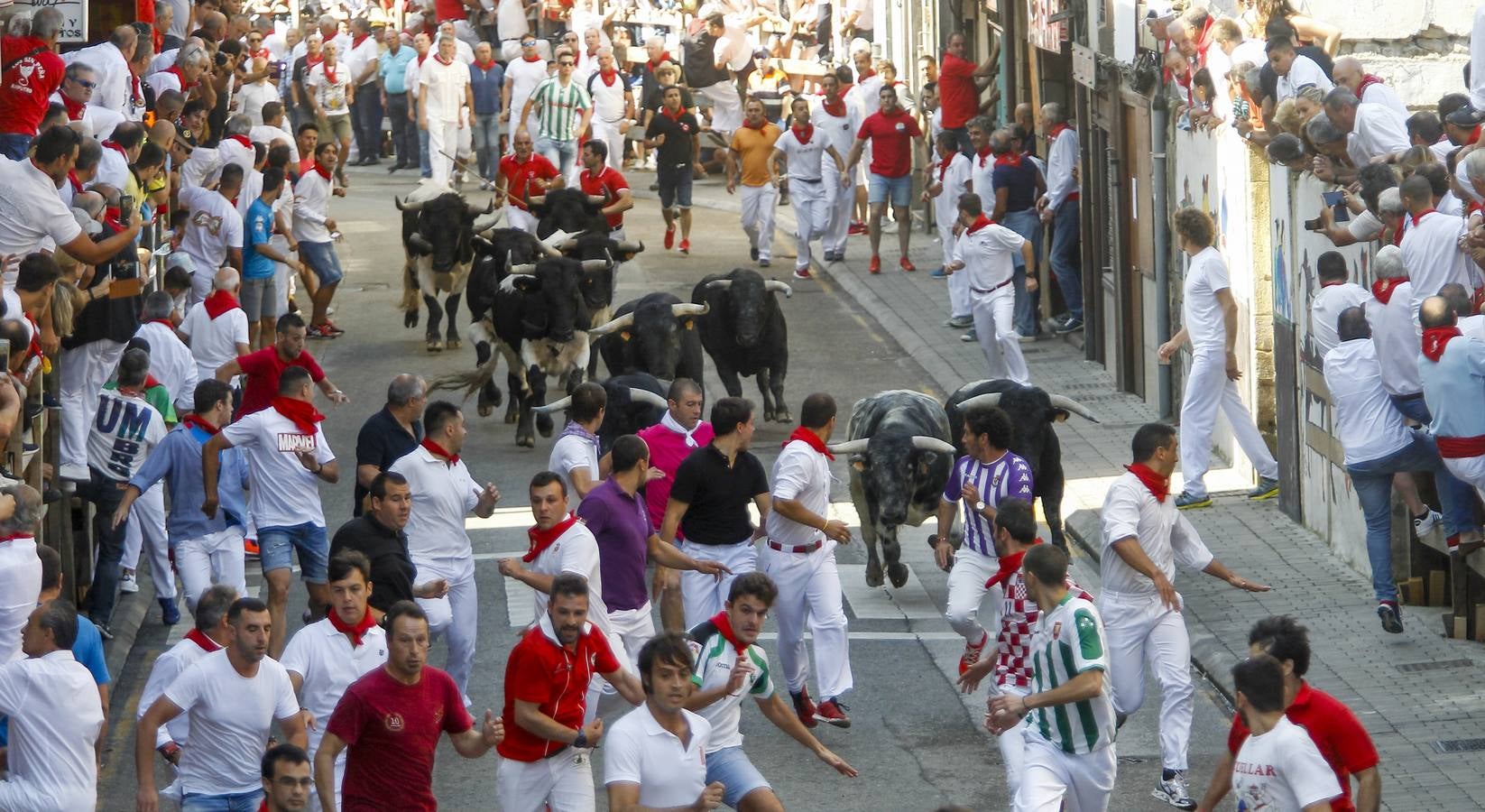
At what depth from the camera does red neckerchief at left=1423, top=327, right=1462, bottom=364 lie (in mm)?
11867

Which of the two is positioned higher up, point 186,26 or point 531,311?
point 186,26

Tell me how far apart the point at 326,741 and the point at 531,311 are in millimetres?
11052

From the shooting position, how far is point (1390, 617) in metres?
13.0

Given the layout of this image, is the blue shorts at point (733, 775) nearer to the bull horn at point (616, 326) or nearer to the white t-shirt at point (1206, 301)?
the white t-shirt at point (1206, 301)

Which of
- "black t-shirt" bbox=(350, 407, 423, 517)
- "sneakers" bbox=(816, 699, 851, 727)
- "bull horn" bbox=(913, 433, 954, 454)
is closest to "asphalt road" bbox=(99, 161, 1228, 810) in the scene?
"sneakers" bbox=(816, 699, 851, 727)

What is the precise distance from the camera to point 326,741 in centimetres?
862

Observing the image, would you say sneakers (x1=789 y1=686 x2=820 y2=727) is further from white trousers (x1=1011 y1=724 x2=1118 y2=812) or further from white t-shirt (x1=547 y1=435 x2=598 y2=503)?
white trousers (x1=1011 y1=724 x2=1118 y2=812)

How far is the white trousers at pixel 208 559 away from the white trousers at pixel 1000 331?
8504 mm

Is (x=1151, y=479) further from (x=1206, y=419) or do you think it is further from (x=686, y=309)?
(x=686, y=309)

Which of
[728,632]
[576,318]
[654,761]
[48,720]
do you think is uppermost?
[576,318]

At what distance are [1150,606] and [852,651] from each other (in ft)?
10.6

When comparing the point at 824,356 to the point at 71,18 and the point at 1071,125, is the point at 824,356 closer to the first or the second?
the point at 1071,125

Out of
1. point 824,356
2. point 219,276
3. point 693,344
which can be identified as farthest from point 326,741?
point 824,356

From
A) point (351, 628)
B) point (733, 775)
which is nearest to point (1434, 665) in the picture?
point (733, 775)
